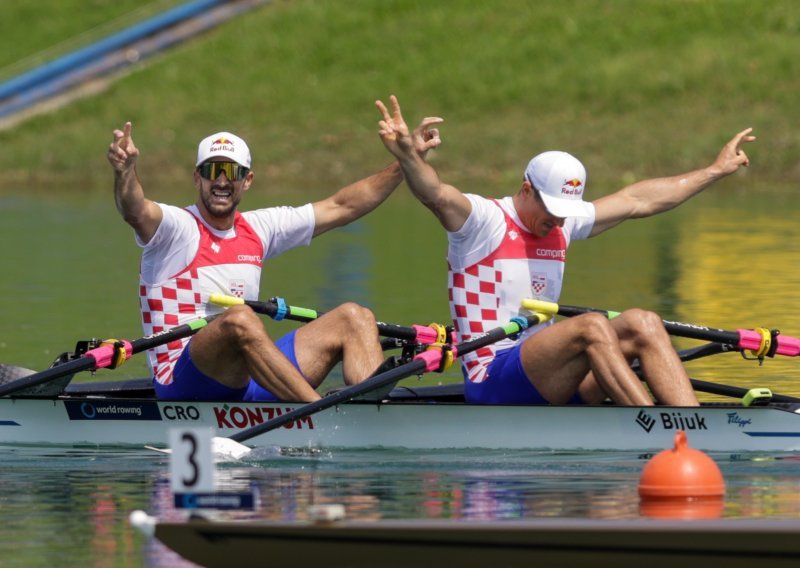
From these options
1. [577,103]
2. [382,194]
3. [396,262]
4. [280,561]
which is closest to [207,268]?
[382,194]

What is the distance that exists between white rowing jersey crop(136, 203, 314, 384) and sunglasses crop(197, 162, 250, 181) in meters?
0.25

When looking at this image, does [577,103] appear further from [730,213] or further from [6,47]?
[6,47]

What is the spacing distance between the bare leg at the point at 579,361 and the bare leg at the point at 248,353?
136 cm

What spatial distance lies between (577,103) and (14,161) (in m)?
12.3

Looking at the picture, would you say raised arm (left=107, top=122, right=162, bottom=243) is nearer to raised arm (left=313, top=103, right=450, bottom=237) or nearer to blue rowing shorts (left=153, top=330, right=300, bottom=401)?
blue rowing shorts (left=153, top=330, right=300, bottom=401)

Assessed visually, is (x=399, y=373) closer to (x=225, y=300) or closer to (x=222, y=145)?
(x=225, y=300)

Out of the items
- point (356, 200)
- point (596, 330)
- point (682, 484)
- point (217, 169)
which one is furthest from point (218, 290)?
point (682, 484)

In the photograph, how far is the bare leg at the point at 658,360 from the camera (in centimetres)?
1103

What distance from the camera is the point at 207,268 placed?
12086mm

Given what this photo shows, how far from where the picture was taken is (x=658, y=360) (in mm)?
11047

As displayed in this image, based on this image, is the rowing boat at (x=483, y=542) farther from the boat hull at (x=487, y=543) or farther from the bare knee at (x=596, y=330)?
the bare knee at (x=596, y=330)

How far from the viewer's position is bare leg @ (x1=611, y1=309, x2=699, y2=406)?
434 inches

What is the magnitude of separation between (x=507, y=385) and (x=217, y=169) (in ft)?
7.66

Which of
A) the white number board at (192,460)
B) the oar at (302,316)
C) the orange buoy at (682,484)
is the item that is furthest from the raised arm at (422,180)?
the white number board at (192,460)
